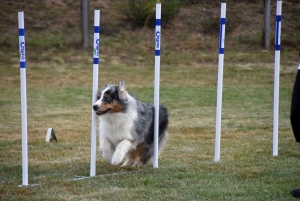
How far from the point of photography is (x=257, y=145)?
29.2ft

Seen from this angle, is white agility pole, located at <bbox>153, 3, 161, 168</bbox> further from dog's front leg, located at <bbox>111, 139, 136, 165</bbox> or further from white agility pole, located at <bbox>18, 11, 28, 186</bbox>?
white agility pole, located at <bbox>18, 11, 28, 186</bbox>

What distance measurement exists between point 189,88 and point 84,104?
312 cm

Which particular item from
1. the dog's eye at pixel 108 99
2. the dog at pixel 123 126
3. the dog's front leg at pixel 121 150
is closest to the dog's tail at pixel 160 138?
the dog at pixel 123 126

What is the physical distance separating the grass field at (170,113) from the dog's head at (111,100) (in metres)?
0.72

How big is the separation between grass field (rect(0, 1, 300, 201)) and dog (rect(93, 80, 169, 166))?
24 centimetres

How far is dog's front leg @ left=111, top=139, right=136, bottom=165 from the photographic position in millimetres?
6921

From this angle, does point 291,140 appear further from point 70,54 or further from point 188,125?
point 70,54

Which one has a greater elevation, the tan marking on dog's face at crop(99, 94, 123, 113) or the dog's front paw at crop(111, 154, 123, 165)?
the tan marking on dog's face at crop(99, 94, 123, 113)

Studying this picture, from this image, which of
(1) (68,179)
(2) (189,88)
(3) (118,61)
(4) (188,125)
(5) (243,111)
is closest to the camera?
(1) (68,179)

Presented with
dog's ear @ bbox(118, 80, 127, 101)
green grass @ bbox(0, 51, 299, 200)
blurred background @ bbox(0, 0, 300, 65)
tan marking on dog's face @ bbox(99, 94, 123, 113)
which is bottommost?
green grass @ bbox(0, 51, 299, 200)

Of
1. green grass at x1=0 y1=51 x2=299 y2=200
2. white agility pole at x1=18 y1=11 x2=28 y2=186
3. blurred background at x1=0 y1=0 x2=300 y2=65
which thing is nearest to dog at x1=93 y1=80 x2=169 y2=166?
green grass at x1=0 y1=51 x2=299 y2=200

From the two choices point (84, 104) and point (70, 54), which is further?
point (70, 54)

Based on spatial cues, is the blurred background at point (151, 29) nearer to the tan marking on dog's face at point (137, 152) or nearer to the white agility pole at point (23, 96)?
the tan marking on dog's face at point (137, 152)

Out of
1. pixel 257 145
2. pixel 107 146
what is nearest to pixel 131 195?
pixel 107 146
